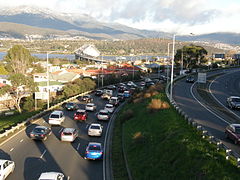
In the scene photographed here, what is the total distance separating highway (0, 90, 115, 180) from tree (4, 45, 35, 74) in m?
72.3

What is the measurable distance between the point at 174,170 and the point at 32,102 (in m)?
42.1

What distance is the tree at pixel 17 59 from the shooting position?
9362 centimetres

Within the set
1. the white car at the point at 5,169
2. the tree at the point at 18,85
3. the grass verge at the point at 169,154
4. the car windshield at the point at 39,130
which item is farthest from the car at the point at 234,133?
the tree at the point at 18,85

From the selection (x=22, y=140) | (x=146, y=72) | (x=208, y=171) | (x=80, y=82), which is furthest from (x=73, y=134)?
(x=146, y=72)

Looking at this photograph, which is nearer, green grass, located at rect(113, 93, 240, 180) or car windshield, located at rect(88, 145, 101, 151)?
green grass, located at rect(113, 93, 240, 180)

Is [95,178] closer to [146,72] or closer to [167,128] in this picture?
[167,128]

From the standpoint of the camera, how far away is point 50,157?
20.3 m

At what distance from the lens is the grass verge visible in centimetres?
1362

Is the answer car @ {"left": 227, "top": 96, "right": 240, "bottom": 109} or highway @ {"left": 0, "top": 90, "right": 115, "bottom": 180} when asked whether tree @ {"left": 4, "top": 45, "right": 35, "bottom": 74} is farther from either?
car @ {"left": 227, "top": 96, "right": 240, "bottom": 109}

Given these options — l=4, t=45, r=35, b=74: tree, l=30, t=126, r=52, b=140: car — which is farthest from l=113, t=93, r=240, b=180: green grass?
l=4, t=45, r=35, b=74: tree

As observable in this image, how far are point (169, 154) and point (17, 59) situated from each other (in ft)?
286

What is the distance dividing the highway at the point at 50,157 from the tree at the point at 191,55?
2973 inches

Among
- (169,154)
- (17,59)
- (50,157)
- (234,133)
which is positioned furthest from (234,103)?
(17,59)

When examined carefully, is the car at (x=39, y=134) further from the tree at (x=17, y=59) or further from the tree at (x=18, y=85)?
the tree at (x=17, y=59)
